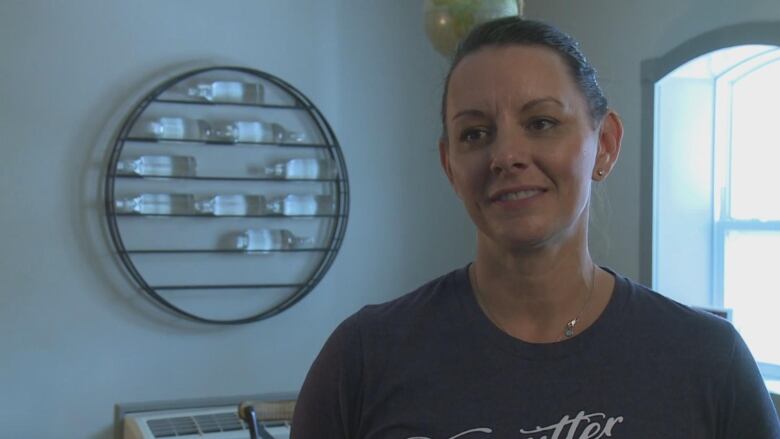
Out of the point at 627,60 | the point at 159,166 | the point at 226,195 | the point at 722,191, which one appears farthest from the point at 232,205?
the point at 722,191

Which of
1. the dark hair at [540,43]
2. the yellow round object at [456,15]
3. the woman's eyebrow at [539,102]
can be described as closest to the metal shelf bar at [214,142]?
the yellow round object at [456,15]

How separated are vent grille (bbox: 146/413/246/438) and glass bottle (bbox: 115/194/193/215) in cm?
68

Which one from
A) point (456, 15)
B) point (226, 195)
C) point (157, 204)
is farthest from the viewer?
point (226, 195)

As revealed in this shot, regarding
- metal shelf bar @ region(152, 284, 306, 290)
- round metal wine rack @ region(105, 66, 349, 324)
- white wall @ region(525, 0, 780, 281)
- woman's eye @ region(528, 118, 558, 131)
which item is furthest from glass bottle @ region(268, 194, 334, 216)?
woman's eye @ region(528, 118, 558, 131)

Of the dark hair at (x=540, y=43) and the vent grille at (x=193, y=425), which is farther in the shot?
the vent grille at (x=193, y=425)

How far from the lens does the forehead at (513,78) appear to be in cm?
94

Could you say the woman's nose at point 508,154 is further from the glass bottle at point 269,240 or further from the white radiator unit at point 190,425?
the glass bottle at point 269,240

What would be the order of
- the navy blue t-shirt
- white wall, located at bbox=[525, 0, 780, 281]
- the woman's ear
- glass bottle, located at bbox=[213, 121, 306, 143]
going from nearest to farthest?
the navy blue t-shirt
the woman's ear
white wall, located at bbox=[525, 0, 780, 281]
glass bottle, located at bbox=[213, 121, 306, 143]

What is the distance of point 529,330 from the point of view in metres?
0.97

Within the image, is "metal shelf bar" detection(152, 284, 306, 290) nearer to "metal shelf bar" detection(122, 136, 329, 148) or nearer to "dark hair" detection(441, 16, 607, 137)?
"metal shelf bar" detection(122, 136, 329, 148)

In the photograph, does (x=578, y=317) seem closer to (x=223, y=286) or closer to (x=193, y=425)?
(x=193, y=425)

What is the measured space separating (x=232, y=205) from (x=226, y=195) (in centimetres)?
4

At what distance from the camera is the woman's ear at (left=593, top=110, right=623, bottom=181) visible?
1025 mm

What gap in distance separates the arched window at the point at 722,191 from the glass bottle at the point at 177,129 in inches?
59.2
